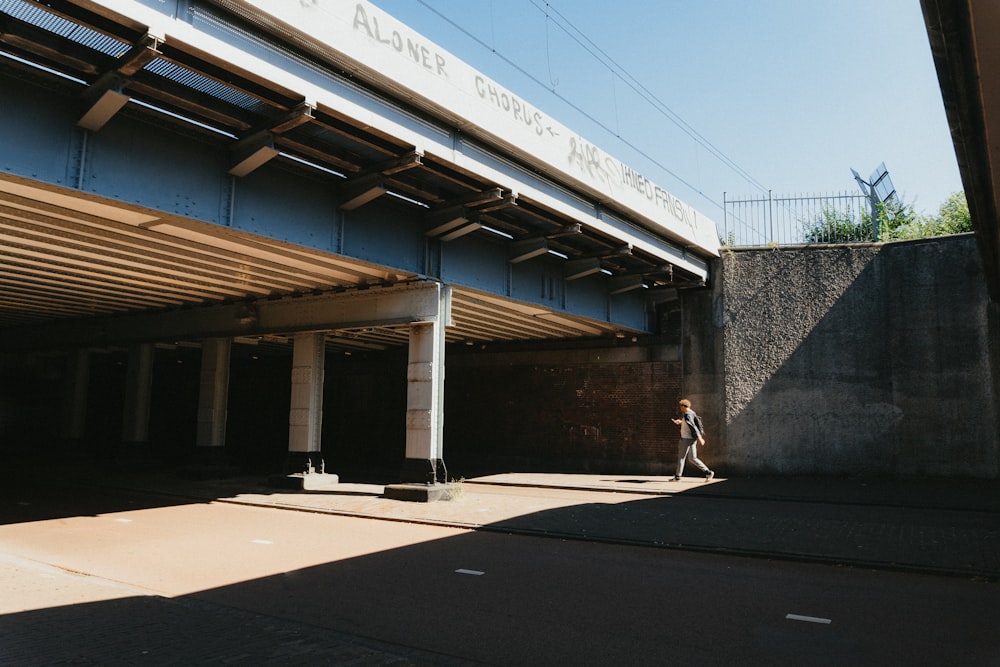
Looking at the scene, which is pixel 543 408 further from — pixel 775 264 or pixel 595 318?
pixel 775 264

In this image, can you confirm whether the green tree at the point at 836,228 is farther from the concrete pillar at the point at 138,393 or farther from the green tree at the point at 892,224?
the concrete pillar at the point at 138,393

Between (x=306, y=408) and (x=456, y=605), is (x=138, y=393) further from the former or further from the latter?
(x=456, y=605)

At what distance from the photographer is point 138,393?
22.9m

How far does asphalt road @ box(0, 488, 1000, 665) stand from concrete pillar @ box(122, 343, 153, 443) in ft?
43.7

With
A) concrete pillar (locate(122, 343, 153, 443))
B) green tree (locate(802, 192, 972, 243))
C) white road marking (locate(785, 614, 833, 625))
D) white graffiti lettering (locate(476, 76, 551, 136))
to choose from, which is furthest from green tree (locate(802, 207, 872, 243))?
concrete pillar (locate(122, 343, 153, 443))

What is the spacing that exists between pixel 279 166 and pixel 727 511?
10.1m

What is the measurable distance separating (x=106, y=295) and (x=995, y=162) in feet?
63.6

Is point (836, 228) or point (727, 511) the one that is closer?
point (727, 511)

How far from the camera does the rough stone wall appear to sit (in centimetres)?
1733

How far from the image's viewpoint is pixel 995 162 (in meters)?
8.38

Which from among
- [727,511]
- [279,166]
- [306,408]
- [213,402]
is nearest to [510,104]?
[279,166]

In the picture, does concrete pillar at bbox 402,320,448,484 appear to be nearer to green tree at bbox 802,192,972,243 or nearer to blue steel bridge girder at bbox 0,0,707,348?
blue steel bridge girder at bbox 0,0,707,348

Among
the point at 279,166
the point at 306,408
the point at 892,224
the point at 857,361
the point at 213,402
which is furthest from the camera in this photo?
the point at 892,224

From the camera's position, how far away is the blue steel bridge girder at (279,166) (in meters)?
8.45
